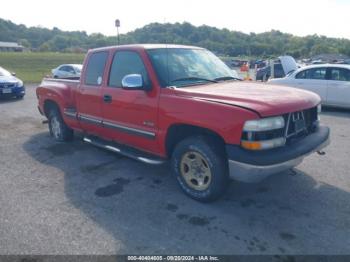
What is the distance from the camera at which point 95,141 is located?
5.34 m

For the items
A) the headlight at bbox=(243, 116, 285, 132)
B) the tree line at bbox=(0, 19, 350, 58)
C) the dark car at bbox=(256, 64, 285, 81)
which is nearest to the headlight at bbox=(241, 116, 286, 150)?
the headlight at bbox=(243, 116, 285, 132)

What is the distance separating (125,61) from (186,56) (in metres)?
0.91

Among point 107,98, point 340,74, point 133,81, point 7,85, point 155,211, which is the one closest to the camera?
point 155,211

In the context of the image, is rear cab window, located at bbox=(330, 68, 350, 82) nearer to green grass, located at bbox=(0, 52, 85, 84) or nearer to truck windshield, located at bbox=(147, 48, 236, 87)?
truck windshield, located at bbox=(147, 48, 236, 87)

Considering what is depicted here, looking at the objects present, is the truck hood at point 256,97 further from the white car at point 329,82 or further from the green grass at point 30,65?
the green grass at point 30,65

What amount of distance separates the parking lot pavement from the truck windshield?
1.49 m

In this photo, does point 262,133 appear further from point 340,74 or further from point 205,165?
point 340,74

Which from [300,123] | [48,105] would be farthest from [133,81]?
[48,105]

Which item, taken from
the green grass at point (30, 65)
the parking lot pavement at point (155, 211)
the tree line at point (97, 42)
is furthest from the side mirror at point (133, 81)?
the tree line at point (97, 42)

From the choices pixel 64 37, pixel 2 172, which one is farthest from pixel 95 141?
pixel 64 37

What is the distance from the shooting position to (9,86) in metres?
12.2

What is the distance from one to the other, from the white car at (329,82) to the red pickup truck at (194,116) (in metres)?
5.85

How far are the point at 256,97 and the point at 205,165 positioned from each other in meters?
1.00

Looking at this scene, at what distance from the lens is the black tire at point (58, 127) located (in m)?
6.42
